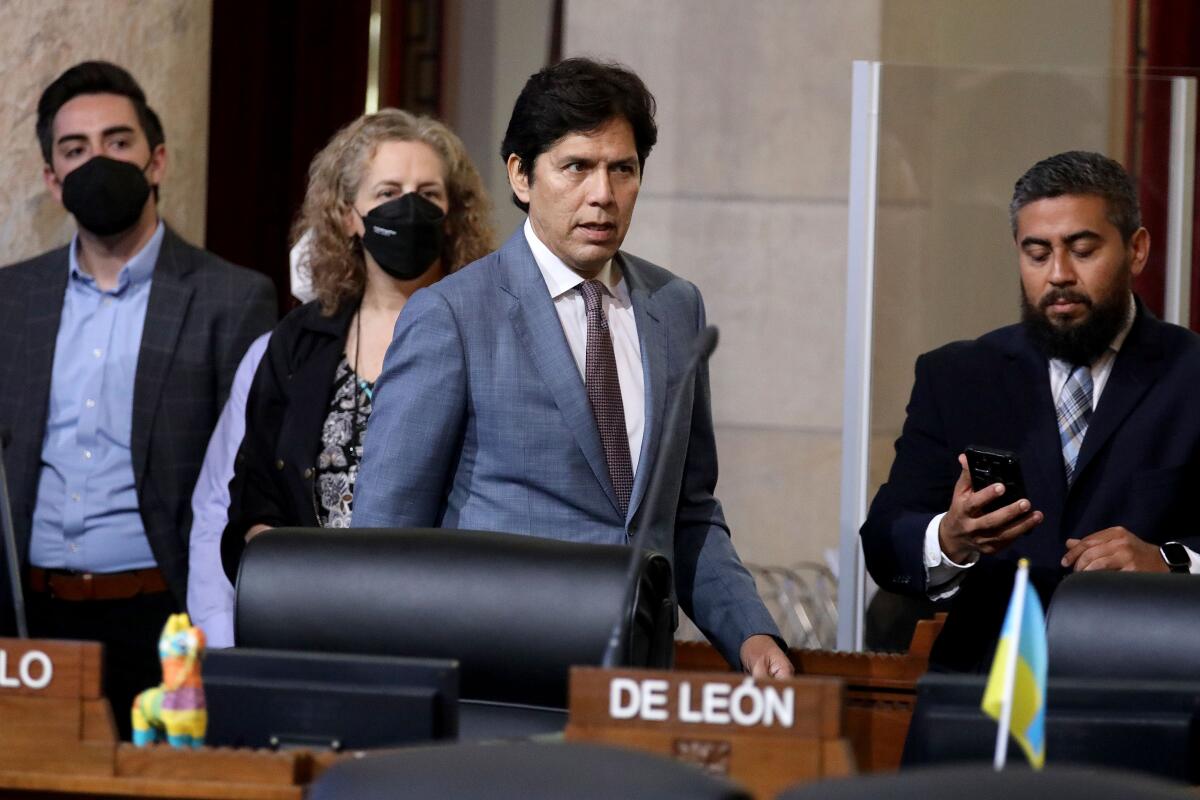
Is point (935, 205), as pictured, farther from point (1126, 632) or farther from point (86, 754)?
point (86, 754)

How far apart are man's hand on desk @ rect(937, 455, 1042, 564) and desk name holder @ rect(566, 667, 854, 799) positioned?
117 cm

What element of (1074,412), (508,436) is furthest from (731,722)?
(1074,412)

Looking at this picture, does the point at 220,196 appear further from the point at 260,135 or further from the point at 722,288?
the point at 722,288

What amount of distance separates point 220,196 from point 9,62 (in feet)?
4.64

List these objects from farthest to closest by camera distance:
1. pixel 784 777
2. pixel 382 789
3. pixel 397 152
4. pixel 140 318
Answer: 1. pixel 140 318
2. pixel 397 152
3. pixel 784 777
4. pixel 382 789

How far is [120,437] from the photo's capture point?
13.2 ft

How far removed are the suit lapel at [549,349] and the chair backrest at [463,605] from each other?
61cm

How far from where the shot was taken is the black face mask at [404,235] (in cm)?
374

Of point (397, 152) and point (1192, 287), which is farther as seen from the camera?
point (1192, 287)

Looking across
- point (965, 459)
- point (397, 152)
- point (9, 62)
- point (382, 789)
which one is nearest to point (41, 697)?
point (382, 789)

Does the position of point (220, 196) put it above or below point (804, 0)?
below

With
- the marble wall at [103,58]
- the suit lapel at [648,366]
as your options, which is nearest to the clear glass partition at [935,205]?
the suit lapel at [648,366]

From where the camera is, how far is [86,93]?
13.8ft

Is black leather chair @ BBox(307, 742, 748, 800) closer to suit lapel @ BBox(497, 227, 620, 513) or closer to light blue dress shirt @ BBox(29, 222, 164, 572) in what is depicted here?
suit lapel @ BBox(497, 227, 620, 513)
